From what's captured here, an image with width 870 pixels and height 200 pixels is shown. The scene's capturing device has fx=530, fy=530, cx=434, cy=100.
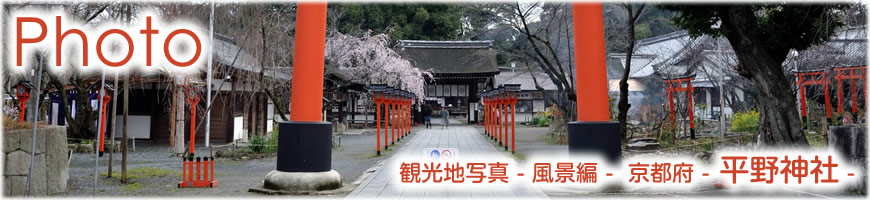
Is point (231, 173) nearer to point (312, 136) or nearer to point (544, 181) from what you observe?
point (312, 136)

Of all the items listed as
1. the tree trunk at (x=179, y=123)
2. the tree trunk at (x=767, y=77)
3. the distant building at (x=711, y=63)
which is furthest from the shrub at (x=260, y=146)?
the tree trunk at (x=767, y=77)

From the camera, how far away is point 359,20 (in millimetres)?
39375

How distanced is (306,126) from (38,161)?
3.61 meters

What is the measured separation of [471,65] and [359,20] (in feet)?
29.4

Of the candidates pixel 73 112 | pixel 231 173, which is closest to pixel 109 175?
pixel 231 173

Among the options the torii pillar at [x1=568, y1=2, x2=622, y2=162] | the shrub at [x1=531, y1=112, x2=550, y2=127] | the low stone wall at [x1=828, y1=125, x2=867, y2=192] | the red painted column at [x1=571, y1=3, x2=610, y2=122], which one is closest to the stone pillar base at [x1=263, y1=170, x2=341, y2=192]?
the torii pillar at [x1=568, y1=2, x2=622, y2=162]

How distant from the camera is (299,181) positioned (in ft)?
24.3

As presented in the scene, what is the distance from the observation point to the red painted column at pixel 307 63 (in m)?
7.61

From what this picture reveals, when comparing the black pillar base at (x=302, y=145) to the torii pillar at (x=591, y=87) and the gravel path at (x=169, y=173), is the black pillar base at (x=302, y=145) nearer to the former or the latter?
the gravel path at (x=169, y=173)

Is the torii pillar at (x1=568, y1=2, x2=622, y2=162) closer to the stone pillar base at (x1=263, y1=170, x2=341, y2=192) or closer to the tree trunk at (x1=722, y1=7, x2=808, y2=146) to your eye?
the stone pillar base at (x1=263, y1=170, x2=341, y2=192)

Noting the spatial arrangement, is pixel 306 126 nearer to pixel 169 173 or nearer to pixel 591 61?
pixel 591 61

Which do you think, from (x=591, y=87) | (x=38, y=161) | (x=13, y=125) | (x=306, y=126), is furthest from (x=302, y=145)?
(x=591, y=87)

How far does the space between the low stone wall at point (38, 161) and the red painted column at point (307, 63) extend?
325 centimetres

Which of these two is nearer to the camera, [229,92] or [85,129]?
[85,129]
